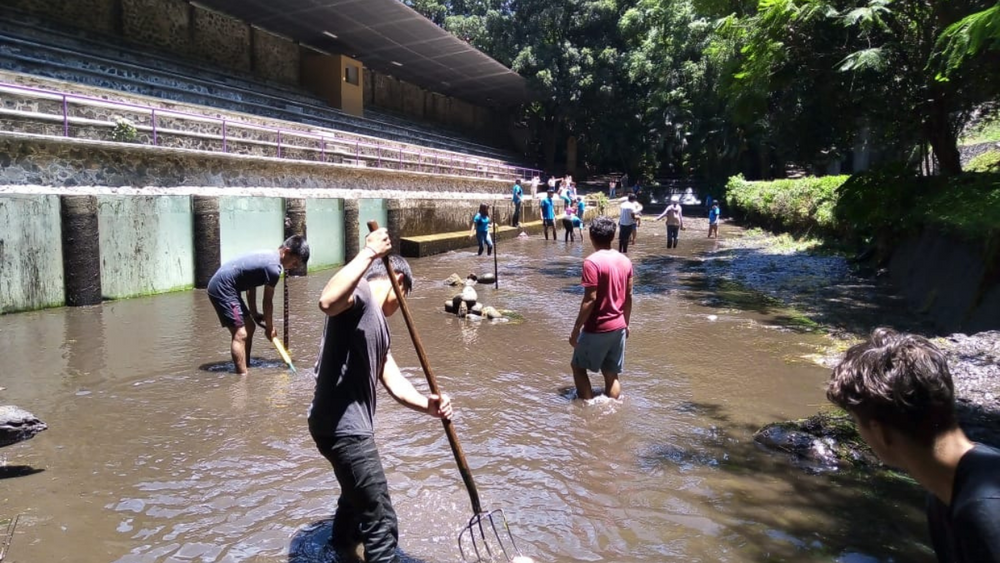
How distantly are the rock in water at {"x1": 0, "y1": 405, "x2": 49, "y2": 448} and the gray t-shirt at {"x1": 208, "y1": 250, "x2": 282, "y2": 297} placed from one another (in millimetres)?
2201

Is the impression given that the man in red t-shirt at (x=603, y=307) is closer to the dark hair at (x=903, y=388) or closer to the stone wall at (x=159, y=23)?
the dark hair at (x=903, y=388)

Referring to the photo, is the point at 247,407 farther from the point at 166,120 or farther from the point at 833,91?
the point at 833,91

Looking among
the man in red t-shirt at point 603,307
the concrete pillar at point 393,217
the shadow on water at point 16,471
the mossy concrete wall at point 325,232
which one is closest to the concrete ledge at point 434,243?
the concrete pillar at point 393,217

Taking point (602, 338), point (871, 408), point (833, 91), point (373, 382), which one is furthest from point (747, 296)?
point (871, 408)

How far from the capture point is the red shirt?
5746 millimetres

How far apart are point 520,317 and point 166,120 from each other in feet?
28.3

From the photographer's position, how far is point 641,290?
13.0 meters

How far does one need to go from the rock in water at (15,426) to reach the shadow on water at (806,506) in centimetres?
436

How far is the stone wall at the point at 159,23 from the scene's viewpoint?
21.1 m

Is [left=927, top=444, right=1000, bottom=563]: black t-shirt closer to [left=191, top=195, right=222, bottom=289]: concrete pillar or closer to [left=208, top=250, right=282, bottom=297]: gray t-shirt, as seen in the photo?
[left=208, top=250, right=282, bottom=297]: gray t-shirt

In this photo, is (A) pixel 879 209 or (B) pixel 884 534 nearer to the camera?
(B) pixel 884 534

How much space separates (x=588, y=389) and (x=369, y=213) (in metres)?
12.8

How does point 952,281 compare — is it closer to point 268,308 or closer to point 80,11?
point 268,308

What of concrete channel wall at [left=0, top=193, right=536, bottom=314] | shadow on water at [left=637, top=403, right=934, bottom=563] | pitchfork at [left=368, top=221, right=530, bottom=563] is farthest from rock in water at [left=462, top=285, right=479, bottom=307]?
pitchfork at [left=368, top=221, right=530, bottom=563]
